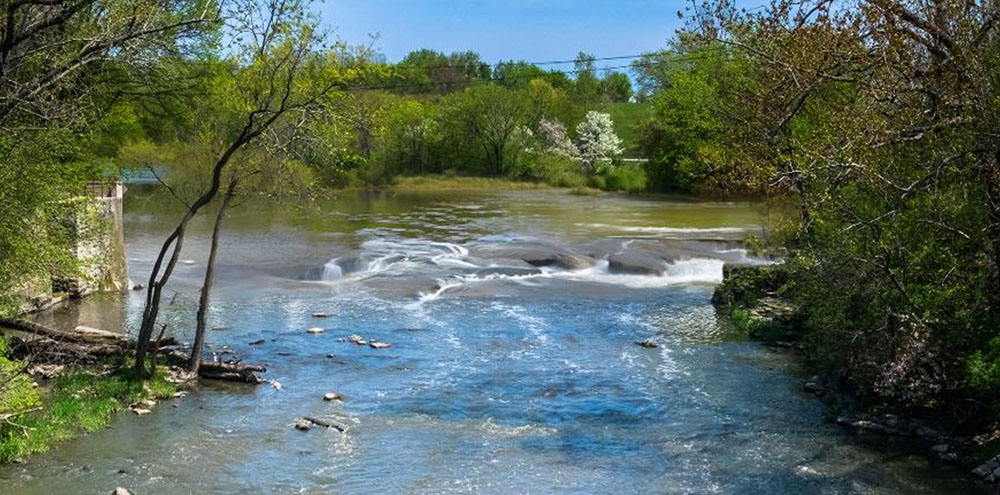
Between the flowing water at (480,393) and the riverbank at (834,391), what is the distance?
0.39 metres

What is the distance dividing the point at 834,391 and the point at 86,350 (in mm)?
13437

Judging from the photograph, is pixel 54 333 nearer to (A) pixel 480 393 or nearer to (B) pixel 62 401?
(B) pixel 62 401

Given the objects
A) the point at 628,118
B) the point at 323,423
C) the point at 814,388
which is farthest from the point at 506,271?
the point at 628,118

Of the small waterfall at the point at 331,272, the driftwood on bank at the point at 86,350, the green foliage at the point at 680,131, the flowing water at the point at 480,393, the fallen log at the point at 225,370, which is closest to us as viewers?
the flowing water at the point at 480,393

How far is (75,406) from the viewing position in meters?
14.5

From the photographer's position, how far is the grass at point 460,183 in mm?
75312

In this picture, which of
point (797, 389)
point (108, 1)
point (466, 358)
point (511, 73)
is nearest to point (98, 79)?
point (108, 1)

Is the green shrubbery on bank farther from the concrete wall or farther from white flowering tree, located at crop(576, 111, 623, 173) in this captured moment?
white flowering tree, located at crop(576, 111, 623, 173)

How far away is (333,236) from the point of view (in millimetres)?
40219

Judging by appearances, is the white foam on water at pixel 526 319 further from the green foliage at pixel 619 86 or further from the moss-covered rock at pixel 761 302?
the green foliage at pixel 619 86

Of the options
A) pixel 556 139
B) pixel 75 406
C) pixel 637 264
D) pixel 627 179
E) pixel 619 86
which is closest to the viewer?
pixel 75 406

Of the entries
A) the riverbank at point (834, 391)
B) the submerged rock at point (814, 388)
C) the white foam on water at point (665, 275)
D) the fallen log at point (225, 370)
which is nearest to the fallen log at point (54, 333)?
the fallen log at point (225, 370)

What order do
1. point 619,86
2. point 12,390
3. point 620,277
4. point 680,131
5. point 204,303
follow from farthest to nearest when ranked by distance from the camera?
point 619,86, point 680,131, point 620,277, point 204,303, point 12,390

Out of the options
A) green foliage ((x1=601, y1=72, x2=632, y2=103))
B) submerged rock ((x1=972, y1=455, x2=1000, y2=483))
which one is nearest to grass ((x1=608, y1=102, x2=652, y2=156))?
green foliage ((x1=601, y1=72, x2=632, y2=103))
